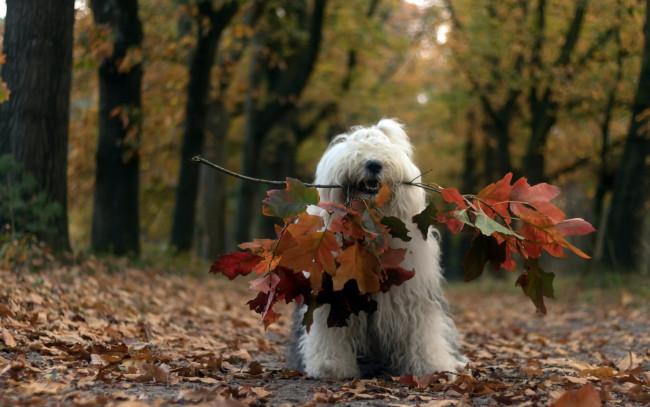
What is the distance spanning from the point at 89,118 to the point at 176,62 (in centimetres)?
200

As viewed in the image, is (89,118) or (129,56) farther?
(89,118)

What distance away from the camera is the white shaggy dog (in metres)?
4.30

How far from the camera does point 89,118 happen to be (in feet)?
42.2

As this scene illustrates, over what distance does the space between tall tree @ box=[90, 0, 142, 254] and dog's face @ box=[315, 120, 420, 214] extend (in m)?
6.20

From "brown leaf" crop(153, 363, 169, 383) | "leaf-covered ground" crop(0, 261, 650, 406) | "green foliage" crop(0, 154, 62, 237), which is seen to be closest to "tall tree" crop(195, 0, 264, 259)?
"leaf-covered ground" crop(0, 261, 650, 406)

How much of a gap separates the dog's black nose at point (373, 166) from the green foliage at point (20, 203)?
4045 mm

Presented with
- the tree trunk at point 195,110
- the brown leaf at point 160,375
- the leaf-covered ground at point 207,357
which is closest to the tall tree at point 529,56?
the tree trunk at point 195,110

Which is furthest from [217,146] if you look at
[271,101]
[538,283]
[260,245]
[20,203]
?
[538,283]

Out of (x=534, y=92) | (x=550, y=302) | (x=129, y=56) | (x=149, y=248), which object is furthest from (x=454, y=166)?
(x=129, y=56)

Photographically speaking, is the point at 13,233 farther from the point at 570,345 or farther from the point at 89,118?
the point at 89,118

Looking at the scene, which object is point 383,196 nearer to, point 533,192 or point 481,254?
point 481,254

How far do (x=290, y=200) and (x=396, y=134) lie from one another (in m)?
1.23

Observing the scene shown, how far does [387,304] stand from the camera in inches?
175

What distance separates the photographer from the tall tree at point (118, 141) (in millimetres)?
9914
